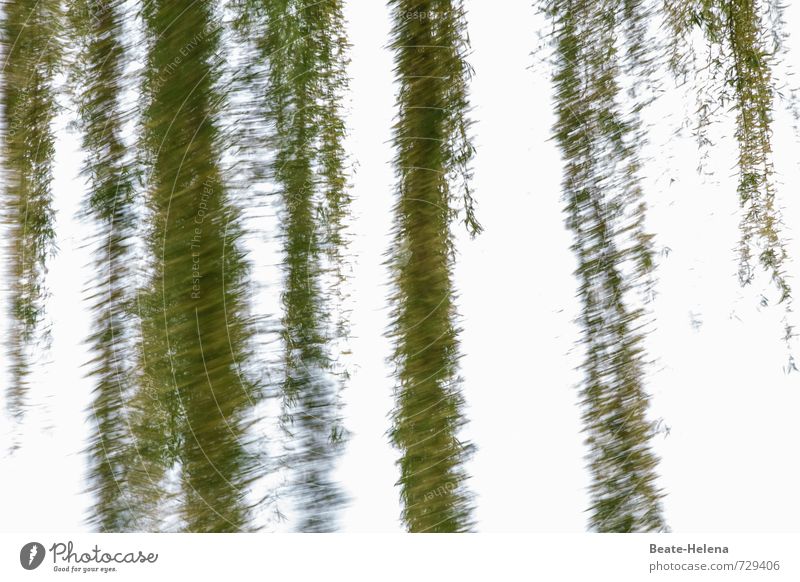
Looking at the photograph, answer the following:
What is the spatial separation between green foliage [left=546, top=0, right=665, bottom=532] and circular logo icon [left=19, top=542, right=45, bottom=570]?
0.72 meters

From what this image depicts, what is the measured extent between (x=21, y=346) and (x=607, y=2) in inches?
37.2

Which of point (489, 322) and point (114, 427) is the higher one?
point (489, 322)

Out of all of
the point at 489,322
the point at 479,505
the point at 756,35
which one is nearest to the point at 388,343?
the point at 489,322

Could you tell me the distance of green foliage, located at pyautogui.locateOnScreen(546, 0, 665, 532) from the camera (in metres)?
0.73

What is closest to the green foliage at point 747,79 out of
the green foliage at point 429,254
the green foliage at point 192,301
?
the green foliage at point 429,254

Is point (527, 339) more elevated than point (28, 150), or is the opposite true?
point (28, 150)

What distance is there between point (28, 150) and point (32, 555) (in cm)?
55

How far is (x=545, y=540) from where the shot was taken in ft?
2.32

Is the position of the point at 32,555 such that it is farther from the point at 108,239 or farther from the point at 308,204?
the point at 308,204

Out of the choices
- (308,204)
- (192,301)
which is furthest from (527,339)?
(192,301)

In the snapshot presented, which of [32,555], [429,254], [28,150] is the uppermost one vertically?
[28,150]

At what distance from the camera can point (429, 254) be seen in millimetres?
749

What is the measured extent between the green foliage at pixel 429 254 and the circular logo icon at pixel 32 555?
48 cm

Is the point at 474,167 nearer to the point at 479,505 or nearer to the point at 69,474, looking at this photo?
the point at 479,505
